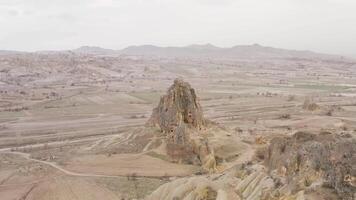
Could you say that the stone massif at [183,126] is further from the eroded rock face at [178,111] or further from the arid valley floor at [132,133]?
the arid valley floor at [132,133]

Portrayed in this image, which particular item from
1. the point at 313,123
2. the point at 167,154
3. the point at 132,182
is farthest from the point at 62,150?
the point at 313,123

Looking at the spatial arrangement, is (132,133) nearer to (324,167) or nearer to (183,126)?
(183,126)

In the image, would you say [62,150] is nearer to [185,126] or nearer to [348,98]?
[185,126]

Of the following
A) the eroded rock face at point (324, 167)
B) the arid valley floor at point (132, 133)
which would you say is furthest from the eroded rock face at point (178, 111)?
the eroded rock face at point (324, 167)

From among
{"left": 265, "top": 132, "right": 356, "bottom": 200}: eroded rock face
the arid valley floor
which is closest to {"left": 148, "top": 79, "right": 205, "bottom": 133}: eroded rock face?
the arid valley floor

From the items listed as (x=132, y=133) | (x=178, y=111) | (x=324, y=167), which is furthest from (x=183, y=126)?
(x=324, y=167)

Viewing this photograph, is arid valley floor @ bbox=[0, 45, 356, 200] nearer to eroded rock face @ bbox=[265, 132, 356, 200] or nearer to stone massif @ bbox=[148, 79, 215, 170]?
eroded rock face @ bbox=[265, 132, 356, 200]
